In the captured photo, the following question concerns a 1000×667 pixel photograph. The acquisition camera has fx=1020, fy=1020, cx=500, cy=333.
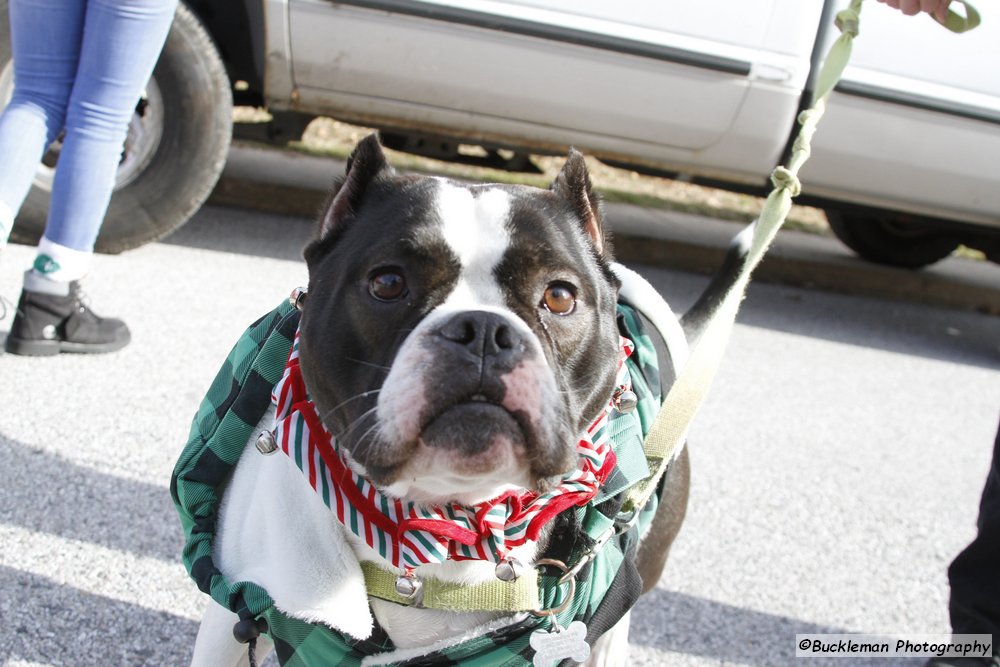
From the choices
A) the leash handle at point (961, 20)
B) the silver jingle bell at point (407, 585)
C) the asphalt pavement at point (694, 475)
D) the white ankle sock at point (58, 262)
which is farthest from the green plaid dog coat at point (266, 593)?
the white ankle sock at point (58, 262)

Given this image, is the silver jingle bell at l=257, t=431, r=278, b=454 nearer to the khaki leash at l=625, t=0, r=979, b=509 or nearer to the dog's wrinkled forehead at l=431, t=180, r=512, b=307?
the dog's wrinkled forehead at l=431, t=180, r=512, b=307

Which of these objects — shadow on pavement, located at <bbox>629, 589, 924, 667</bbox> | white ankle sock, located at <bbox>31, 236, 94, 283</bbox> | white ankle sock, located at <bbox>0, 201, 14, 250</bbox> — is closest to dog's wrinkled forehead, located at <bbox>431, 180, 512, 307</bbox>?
Answer: shadow on pavement, located at <bbox>629, 589, 924, 667</bbox>

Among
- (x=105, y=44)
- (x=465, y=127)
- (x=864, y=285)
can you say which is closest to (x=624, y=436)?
(x=105, y=44)

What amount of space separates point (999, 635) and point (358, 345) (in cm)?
173

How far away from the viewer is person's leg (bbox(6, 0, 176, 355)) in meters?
3.31

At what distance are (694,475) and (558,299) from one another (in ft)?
6.85

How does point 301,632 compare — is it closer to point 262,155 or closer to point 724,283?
point 724,283

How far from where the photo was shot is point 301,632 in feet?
5.99

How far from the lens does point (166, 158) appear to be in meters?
4.59

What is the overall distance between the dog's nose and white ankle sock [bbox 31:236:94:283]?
234 cm

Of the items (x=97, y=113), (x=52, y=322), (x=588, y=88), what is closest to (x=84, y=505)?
(x=52, y=322)

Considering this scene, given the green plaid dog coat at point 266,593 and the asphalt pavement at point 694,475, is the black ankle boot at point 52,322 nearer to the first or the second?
the asphalt pavement at point 694,475

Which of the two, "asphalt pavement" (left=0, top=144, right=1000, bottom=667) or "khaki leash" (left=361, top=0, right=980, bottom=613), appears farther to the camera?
"asphalt pavement" (left=0, top=144, right=1000, bottom=667)

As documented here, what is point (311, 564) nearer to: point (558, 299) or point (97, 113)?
point (558, 299)
